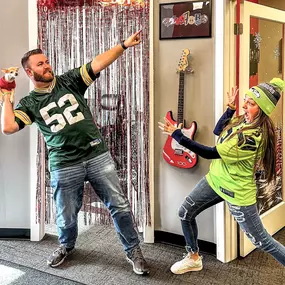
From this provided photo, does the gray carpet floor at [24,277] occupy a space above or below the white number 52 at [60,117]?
below

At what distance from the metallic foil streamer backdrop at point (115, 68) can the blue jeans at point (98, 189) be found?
36 cm

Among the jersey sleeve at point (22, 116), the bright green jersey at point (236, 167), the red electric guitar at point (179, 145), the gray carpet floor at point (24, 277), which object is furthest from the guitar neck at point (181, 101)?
the gray carpet floor at point (24, 277)

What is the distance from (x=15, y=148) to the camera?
3.08 metres

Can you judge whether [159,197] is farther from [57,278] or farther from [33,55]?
[33,55]

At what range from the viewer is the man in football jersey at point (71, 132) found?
2514mm

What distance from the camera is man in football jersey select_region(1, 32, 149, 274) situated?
2.51m

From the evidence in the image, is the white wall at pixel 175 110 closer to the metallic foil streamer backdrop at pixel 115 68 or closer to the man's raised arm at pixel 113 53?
the metallic foil streamer backdrop at pixel 115 68

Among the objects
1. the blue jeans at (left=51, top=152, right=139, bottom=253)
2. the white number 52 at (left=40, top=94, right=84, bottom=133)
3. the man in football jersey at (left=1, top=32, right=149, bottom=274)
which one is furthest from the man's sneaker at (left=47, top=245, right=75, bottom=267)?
the white number 52 at (left=40, top=94, right=84, bottom=133)

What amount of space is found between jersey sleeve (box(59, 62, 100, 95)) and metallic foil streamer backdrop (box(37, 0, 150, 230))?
1.14ft

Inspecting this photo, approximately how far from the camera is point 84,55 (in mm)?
2918

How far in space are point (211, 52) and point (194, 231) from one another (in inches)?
44.6

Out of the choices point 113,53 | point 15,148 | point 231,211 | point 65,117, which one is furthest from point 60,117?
point 231,211

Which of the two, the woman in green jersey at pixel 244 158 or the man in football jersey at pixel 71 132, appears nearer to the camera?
the woman in green jersey at pixel 244 158

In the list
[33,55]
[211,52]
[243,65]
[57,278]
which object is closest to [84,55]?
[33,55]
